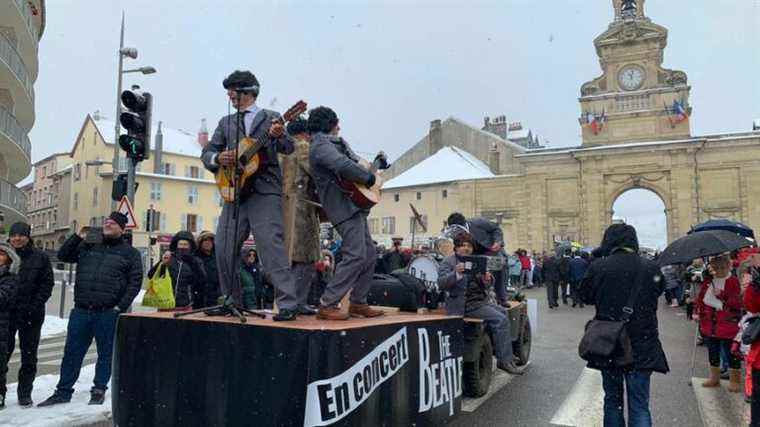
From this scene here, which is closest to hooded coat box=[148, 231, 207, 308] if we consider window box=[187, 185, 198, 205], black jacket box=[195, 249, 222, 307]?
black jacket box=[195, 249, 222, 307]

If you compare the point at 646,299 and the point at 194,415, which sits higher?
the point at 646,299

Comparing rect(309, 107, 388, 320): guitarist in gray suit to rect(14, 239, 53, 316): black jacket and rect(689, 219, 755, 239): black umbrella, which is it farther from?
rect(689, 219, 755, 239): black umbrella

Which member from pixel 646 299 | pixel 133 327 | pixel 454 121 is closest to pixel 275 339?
pixel 133 327

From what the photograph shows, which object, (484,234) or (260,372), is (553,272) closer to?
(484,234)

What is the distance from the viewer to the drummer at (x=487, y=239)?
8688mm

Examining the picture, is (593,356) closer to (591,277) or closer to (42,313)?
(591,277)

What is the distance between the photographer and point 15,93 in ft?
83.4

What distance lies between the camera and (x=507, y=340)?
7758 mm

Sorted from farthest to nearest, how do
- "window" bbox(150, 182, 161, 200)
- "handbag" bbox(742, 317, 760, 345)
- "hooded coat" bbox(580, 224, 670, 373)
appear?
"window" bbox(150, 182, 161, 200)
"handbag" bbox(742, 317, 760, 345)
"hooded coat" bbox(580, 224, 670, 373)

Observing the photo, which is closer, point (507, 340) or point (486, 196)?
point (507, 340)

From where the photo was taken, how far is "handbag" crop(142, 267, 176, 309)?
6301mm

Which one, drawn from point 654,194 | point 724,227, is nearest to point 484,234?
point 724,227

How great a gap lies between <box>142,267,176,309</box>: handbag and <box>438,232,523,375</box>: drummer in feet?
10.2

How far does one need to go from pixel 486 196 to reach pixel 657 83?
16.0 m
